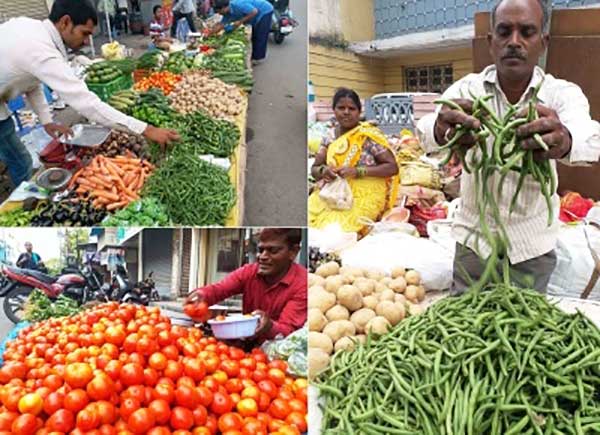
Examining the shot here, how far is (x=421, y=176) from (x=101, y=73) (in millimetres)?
2861

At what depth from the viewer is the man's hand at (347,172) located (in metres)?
3.39

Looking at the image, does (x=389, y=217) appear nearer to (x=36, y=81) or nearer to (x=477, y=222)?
(x=477, y=222)

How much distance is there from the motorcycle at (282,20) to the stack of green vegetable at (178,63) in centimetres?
150

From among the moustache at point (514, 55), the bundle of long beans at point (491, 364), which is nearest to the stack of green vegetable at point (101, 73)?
the moustache at point (514, 55)

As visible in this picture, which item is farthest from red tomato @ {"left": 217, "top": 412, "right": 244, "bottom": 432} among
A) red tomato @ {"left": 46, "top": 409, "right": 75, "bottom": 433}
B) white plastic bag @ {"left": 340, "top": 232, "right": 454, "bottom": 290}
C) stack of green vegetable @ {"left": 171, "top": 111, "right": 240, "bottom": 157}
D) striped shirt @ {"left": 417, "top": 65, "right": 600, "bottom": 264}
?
stack of green vegetable @ {"left": 171, "top": 111, "right": 240, "bottom": 157}

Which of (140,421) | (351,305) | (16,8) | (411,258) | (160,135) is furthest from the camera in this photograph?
(16,8)

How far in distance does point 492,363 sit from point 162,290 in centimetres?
119

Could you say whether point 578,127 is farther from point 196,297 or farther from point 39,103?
point 39,103

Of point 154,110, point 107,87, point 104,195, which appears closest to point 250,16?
point 107,87

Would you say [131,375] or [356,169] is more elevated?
[356,169]

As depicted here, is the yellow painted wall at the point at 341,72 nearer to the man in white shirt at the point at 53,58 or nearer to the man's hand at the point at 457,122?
the man in white shirt at the point at 53,58

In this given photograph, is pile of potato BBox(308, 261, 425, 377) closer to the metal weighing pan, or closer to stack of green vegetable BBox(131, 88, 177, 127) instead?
the metal weighing pan

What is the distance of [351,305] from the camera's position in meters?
2.41

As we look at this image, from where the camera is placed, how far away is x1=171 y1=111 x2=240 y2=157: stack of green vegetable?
3.86 metres
